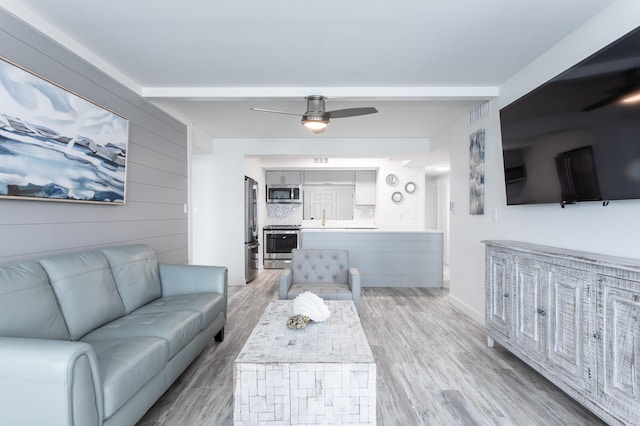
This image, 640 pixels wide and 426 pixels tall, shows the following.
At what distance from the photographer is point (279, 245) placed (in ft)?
22.5

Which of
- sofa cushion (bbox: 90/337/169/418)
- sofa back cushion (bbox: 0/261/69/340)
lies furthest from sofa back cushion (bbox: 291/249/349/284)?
sofa back cushion (bbox: 0/261/69/340)

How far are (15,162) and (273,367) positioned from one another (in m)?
1.99

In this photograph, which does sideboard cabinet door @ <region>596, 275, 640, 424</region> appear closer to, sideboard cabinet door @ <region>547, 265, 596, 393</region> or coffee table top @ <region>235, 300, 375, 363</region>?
sideboard cabinet door @ <region>547, 265, 596, 393</region>

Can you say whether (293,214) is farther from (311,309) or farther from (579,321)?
(579,321)

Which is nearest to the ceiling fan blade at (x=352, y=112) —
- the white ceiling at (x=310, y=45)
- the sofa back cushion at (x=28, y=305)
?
the white ceiling at (x=310, y=45)

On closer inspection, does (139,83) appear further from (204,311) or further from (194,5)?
(204,311)

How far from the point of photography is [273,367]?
158cm

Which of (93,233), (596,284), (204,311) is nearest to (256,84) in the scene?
(93,233)

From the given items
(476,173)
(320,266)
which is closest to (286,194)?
(320,266)

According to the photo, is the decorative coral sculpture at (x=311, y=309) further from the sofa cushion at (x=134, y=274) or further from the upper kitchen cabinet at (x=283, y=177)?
the upper kitchen cabinet at (x=283, y=177)

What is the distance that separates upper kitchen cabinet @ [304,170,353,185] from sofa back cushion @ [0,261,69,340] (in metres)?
5.77

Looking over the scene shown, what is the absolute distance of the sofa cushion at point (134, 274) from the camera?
2432mm

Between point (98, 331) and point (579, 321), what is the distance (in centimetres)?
301

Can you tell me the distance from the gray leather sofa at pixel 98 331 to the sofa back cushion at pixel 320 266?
1030 mm
